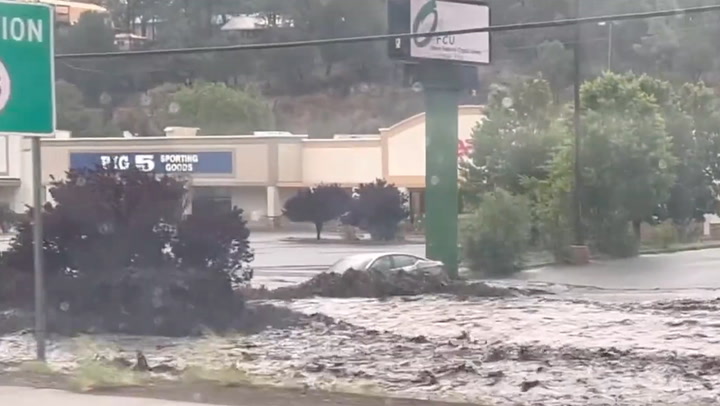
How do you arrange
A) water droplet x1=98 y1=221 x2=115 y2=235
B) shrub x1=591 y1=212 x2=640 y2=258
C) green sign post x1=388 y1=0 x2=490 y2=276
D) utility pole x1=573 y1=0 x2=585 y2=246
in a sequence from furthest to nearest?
shrub x1=591 y1=212 x2=640 y2=258, utility pole x1=573 y1=0 x2=585 y2=246, green sign post x1=388 y1=0 x2=490 y2=276, water droplet x1=98 y1=221 x2=115 y2=235

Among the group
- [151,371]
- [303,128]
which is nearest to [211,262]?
[151,371]

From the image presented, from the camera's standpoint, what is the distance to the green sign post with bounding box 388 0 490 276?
2879cm

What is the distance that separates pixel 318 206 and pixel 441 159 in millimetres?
3455

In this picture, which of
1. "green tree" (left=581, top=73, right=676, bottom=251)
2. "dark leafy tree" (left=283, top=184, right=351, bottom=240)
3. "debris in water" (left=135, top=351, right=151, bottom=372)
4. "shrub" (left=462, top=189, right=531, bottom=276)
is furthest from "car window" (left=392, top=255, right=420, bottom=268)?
"debris in water" (left=135, top=351, right=151, bottom=372)

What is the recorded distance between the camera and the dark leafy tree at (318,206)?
33.3 meters

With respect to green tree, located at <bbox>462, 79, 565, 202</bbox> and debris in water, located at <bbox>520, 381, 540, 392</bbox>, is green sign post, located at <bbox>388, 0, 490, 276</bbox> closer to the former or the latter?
green tree, located at <bbox>462, 79, 565, 202</bbox>

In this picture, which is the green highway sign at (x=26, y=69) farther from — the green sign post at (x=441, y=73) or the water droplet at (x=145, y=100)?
the water droplet at (x=145, y=100)

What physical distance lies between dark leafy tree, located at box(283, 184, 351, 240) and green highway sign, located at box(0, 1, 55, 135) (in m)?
20.9

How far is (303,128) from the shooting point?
122 ft

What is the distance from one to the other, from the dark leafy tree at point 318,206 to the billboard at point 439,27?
4.54 metres

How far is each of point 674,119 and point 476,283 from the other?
19.5 meters

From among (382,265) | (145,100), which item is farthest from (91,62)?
(382,265)

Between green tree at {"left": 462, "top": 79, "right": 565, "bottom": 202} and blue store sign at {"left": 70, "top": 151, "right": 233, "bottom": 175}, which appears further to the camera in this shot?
green tree at {"left": 462, "top": 79, "right": 565, "bottom": 202}

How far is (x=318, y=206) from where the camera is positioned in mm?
33938
